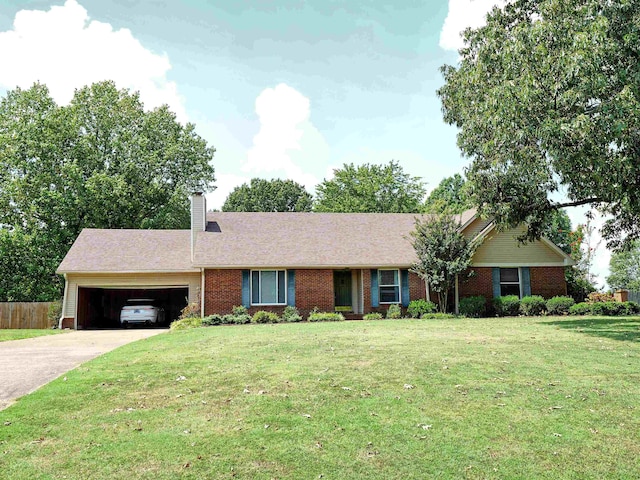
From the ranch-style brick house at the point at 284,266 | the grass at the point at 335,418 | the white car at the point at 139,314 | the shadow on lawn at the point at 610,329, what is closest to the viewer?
the grass at the point at 335,418

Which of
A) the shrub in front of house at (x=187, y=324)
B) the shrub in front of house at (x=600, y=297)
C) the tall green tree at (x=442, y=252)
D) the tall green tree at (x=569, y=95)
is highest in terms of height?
the tall green tree at (x=569, y=95)

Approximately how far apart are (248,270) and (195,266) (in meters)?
2.26

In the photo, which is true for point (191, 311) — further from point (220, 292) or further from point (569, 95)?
point (569, 95)

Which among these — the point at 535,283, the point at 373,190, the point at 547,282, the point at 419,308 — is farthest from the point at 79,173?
the point at 547,282

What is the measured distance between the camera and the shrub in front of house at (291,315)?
883 inches

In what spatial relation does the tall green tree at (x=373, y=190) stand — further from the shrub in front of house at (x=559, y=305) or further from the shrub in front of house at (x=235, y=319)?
the shrub in front of house at (x=235, y=319)

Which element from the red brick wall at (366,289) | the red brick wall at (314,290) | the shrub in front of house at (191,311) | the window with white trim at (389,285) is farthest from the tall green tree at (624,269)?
the shrub in front of house at (191,311)

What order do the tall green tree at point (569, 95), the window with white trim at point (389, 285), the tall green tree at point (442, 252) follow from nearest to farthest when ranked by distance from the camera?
the tall green tree at point (569, 95)
the tall green tree at point (442, 252)
the window with white trim at point (389, 285)

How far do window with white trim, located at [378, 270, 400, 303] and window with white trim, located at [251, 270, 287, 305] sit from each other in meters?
4.42

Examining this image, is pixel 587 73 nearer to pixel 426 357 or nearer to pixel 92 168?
pixel 426 357

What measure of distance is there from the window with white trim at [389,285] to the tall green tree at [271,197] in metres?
33.7

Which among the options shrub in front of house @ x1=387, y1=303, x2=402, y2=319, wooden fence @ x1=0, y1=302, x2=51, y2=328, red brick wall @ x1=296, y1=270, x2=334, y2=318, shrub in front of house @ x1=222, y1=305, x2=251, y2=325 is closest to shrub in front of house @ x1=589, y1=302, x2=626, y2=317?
shrub in front of house @ x1=387, y1=303, x2=402, y2=319

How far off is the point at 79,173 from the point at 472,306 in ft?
84.1

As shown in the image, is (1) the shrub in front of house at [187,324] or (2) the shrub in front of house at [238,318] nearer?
(1) the shrub in front of house at [187,324]
